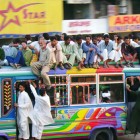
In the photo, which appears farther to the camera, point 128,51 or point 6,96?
point 128,51

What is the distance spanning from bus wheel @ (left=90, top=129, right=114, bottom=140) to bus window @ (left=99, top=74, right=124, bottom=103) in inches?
26.0

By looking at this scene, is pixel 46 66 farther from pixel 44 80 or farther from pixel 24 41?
pixel 24 41

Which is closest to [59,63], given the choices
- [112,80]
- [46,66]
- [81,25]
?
[46,66]

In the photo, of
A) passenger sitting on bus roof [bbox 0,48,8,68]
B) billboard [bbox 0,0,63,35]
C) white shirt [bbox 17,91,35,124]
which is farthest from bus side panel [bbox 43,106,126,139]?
billboard [bbox 0,0,63,35]

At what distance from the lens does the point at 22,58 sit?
32.7ft

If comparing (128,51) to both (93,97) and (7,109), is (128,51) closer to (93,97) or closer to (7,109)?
(93,97)

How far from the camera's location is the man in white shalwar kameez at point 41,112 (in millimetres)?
9663

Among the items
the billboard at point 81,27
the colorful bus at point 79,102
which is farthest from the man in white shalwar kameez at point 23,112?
the billboard at point 81,27

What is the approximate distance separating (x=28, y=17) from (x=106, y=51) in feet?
6.16

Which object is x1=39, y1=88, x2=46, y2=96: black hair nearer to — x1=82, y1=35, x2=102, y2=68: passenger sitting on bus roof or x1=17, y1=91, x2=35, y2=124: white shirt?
x1=17, y1=91, x2=35, y2=124: white shirt

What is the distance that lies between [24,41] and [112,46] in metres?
1.98

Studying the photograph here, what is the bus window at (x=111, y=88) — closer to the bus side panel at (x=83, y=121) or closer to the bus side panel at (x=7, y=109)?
the bus side panel at (x=83, y=121)

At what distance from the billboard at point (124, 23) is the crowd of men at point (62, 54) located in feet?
16.7

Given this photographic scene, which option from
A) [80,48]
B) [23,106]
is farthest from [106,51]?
[23,106]
